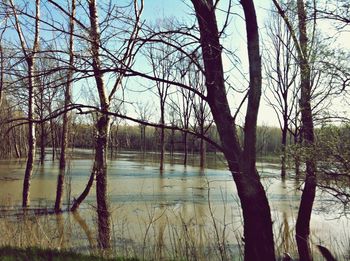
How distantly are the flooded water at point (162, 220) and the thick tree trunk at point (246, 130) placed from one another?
0.39 m

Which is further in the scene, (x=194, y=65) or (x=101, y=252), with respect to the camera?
(x=101, y=252)

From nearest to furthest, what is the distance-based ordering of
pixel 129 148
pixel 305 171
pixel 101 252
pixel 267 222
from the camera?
pixel 267 222 → pixel 305 171 → pixel 101 252 → pixel 129 148

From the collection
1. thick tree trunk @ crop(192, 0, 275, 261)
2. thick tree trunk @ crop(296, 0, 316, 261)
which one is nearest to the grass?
thick tree trunk @ crop(192, 0, 275, 261)

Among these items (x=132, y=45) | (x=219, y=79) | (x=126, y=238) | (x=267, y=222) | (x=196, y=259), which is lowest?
(x=126, y=238)

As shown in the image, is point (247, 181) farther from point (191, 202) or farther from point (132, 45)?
point (191, 202)

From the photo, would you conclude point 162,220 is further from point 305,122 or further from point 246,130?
point 246,130

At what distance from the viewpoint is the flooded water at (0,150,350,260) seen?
15.9 ft

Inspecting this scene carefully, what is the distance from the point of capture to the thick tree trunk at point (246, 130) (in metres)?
3.17

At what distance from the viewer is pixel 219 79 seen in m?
3.32

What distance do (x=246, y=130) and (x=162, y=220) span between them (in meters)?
5.10

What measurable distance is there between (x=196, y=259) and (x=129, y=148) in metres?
41.4

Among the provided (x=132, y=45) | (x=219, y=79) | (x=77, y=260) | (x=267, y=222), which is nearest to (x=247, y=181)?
(x=267, y=222)

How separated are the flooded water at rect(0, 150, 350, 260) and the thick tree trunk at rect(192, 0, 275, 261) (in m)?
0.39

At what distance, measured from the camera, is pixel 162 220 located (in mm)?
7984
